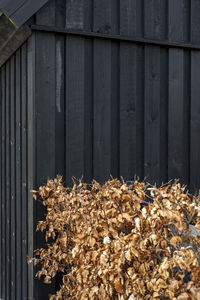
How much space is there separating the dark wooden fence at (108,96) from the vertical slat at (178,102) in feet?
0.04

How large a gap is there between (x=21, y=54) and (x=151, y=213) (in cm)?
263

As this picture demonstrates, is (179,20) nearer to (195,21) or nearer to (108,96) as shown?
(195,21)

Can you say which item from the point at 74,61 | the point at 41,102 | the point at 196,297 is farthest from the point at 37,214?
the point at 196,297

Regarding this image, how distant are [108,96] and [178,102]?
0.90 metres

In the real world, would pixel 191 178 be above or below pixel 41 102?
below

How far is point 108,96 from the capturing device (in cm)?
351

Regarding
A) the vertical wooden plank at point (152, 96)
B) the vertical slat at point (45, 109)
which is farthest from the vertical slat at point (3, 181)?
the vertical wooden plank at point (152, 96)

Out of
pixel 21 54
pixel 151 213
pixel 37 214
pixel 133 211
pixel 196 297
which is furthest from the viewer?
pixel 21 54

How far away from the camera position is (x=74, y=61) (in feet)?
10.9

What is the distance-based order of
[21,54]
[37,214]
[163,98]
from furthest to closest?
[163,98] < [21,54] < [37,214]

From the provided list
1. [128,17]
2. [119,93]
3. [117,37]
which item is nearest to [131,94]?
[119,93]

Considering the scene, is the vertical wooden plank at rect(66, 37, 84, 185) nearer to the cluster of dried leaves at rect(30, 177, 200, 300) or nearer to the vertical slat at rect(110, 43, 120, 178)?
the vertical slat at rect(110, 43, 120, 178)

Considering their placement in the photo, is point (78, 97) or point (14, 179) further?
point (14, 179)

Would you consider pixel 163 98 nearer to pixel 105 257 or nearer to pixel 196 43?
pixel 196 43
